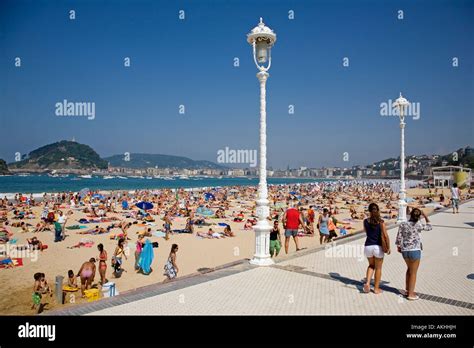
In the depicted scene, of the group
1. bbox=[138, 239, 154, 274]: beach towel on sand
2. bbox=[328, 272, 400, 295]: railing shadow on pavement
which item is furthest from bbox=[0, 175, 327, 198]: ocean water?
bbox=[328, 272, 400, 295]: railing shadow on pavement

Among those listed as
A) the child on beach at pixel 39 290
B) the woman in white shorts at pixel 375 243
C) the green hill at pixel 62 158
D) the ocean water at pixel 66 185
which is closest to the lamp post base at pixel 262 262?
the woman in white shorts at pixel 375 243

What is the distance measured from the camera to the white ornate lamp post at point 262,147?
6.95 m

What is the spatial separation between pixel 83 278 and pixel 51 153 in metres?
171

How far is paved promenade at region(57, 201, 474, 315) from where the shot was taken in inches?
174

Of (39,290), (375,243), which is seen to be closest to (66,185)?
(39,290)

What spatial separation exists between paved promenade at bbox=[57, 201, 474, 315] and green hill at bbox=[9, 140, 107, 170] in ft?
518

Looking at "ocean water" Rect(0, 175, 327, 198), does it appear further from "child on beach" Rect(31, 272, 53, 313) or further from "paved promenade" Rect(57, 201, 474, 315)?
"paved promenade" Rect(57, 201, 474, 315)

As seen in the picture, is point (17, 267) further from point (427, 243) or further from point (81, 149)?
point (81, 149)

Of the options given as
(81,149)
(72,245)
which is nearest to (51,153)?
(81,149)

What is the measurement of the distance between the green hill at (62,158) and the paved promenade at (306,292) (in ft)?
518

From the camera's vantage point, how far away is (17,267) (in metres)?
9.41

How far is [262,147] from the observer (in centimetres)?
710

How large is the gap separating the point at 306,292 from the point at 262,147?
3.13 m

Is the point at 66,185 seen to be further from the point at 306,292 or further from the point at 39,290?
the point at 306,292
